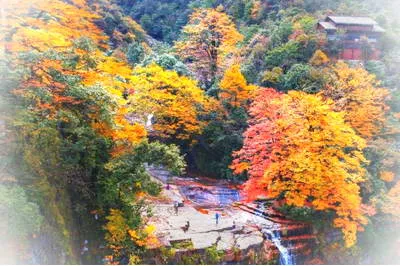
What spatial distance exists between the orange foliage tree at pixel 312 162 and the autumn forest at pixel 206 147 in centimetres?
6

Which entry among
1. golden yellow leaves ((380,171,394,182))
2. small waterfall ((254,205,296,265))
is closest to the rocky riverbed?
small waterfall ((254,205,296,265))

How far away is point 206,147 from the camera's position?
24219 millimetres

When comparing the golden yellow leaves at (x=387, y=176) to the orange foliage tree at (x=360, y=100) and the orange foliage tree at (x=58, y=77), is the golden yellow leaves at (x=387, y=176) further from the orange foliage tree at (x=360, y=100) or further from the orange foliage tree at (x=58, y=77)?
the orange foliage tree at (x=58, y=77)

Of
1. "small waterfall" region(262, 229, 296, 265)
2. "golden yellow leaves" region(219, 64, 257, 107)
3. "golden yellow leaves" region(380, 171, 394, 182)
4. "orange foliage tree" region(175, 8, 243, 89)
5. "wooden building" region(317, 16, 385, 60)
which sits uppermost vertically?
"wooden building" region(317, 16, 385, 60)

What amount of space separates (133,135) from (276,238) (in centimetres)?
780

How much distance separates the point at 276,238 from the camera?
58.3 feet

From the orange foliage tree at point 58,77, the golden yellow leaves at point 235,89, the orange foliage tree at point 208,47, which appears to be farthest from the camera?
the orange foliage tree at point 208,47

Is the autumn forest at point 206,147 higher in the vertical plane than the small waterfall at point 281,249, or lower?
higher

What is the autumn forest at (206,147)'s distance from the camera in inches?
489

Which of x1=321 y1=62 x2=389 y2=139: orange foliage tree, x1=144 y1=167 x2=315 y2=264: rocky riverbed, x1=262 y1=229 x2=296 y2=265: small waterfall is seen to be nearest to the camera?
x1=144 y1=167 x2=315 y2=264: rocky riverbed

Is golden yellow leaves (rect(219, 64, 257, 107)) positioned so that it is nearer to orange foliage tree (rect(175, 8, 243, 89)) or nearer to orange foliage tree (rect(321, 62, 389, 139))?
orange foliage tree (rect(321, 62, 389, 139))

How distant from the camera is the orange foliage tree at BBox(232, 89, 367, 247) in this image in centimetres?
1691

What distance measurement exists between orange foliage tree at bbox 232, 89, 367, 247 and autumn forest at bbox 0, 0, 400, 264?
6cm

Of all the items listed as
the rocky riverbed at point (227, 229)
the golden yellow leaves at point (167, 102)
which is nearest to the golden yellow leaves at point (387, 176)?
the rocky riverbed at point (227, 229)
